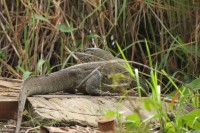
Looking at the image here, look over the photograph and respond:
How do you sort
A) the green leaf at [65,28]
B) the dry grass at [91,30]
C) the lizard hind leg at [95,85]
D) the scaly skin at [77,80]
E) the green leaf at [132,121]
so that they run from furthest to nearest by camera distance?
the dry grass at [91,30] → the green leaf at [65,28] → the lizard hind leg at [95,85] → the scaly skin at [77,80] → the green leaf at [132,121]

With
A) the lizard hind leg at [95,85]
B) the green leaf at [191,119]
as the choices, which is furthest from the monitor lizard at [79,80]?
the green leaf at [191,119]

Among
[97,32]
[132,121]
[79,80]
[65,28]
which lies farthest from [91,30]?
[132,121]

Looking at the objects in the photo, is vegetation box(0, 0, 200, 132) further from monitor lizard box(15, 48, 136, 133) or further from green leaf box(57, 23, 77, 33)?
monitor lizard box(15, 48, 136, 133)

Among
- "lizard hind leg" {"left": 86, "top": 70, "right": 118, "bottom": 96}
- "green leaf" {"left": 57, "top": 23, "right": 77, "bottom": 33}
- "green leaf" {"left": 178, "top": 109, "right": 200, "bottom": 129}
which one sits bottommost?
"lizard hind leg" {"left": 86, "top": 70, "right": 118, "bottom": 96}

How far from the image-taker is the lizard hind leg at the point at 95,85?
4211 millimetres

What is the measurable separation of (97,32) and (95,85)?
1.48 metres

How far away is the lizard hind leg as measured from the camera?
4.21 meters

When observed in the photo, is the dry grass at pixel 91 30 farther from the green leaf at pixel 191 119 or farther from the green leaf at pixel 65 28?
the green leaf at pixel 191 119

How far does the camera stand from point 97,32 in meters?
5.66

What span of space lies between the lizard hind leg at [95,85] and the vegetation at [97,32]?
3.47 ft

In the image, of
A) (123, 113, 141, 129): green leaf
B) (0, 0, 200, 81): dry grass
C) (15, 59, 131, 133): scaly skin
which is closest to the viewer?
(123, 113, 141, 129): green leaf

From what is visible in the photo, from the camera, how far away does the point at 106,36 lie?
18.5 ft

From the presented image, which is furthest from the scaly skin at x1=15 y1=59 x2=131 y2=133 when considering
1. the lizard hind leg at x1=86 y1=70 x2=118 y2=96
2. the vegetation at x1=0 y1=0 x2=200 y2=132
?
the vegetation at x1=0 y1=0 x2=200 y2=132

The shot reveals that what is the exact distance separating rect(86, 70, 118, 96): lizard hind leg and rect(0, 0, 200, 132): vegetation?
1.06 m
